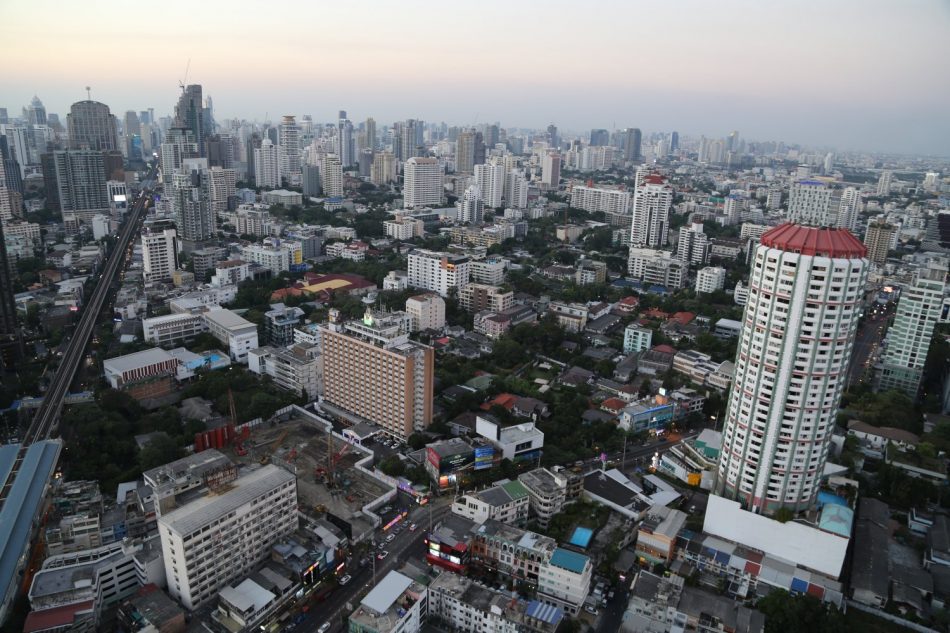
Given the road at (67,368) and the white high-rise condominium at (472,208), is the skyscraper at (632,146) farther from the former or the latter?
the road at (67,368)

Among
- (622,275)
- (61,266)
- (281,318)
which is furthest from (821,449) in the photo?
(61,266)

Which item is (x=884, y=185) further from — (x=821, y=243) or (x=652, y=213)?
(x=821, y=243)

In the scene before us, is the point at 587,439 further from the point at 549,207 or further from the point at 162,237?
the point at 549,207

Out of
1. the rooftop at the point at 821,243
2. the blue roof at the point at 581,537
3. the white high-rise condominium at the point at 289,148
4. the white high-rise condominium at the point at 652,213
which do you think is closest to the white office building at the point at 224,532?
the blue roof at the point at 581,537

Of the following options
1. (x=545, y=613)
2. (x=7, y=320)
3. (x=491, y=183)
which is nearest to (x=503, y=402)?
(x=545, y=613)

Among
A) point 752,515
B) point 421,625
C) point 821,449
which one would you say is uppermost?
point 821,449

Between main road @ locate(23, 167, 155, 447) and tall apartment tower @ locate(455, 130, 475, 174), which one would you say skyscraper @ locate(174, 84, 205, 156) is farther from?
tall apartment tower @ locate(455, 130, 475, 174)
